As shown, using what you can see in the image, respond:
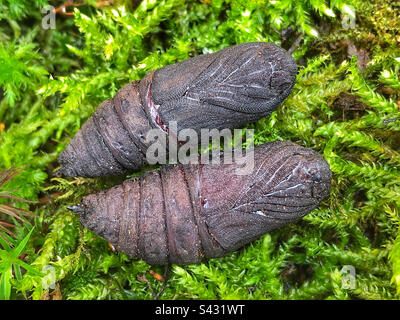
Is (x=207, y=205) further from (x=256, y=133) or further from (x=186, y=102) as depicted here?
(x=256, y=133)

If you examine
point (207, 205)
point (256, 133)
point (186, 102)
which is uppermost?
point (186, 102)

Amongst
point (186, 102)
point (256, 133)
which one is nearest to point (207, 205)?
point (186, 102)

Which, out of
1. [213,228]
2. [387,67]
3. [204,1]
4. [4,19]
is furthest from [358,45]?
[4,19]

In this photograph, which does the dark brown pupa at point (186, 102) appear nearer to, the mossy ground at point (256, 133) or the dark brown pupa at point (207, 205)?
the dark brown pupa at point (207, 205)

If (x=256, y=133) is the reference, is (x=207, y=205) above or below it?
below

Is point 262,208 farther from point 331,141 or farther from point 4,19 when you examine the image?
point 4,19

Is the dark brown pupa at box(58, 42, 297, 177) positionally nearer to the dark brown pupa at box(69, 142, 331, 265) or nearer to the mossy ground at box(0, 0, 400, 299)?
the dark brown pupa at box(69, 142, 331, 265)
